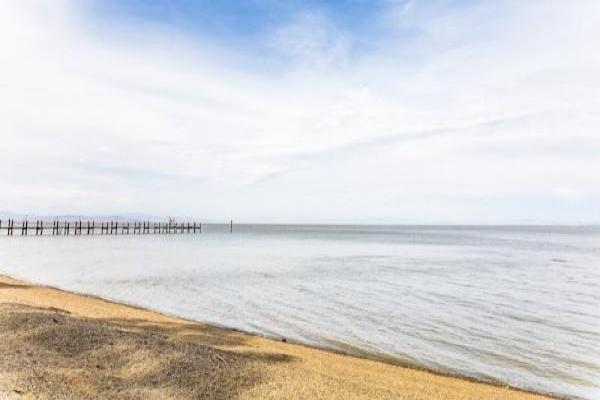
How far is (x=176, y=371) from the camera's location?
8.08 metres

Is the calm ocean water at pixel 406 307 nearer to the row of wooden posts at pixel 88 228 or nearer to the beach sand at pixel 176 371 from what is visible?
the beach sand at pixel 176 371

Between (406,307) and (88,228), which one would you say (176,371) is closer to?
(406,307)

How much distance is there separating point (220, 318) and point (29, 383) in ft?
35.2

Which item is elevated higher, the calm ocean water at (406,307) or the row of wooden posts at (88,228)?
the row of wooden posts at (88,228)

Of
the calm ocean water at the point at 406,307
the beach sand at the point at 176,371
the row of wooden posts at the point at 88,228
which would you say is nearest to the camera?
the beach sand at the point at 176,371

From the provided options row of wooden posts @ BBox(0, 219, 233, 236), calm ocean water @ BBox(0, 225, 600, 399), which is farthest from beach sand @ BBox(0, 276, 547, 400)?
row of wooden posts @ BBox(0, 219, 233, 236)

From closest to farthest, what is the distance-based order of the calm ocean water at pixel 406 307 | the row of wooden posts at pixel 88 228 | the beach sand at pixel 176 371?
the beach sand at pixel 176 371 → the calm ocean water at pixel 406 307 → the row of wooden posts at pixel 88 228

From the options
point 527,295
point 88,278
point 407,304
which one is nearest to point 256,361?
point 407,304

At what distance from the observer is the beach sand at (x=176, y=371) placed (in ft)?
23.9

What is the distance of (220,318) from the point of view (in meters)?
17.5

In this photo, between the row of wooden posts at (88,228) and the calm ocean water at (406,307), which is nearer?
the calm ocean water at (406,307)

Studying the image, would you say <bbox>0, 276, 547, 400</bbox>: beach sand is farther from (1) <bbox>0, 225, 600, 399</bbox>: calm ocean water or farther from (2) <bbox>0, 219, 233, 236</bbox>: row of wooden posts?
(2) <bbox>0, 219, 233, 236</bbox>: row of wooden posts

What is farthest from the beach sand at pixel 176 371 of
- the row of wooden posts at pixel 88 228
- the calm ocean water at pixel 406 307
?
the row of wooden posts at pixel 88 228

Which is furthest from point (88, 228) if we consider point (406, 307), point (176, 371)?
point (176, 371)
